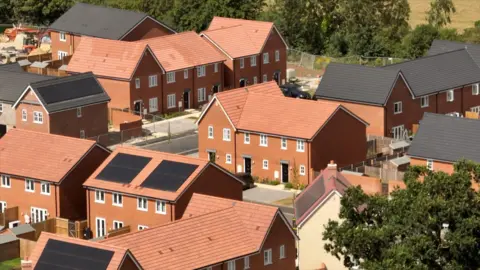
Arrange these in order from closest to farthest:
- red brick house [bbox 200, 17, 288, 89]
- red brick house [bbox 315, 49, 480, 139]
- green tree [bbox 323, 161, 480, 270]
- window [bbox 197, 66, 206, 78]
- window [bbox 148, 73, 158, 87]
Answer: green tree [bbox 323, 161, 480, 270], red brick house [bbox 315, 49, 480, 139], window [bbox 148, 73, 158, 87], window [bbox 197, 66, 206, 78], red brick house [bbox 200, 17, 288, 89]

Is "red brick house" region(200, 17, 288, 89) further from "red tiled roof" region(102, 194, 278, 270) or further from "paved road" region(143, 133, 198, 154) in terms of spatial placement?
"red tiled roof" region(102, 194, 278, 270)

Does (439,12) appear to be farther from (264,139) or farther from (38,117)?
(38,117)

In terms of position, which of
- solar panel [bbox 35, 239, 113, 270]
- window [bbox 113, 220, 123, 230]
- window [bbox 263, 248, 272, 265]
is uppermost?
solar panel [bbox 35, 239, 113, 270]

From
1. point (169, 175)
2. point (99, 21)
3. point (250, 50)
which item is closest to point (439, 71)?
point (250, 50)

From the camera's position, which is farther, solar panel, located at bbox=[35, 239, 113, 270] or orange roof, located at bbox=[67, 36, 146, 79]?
orange roof, located at bbox=[67, 36, 146, 79]

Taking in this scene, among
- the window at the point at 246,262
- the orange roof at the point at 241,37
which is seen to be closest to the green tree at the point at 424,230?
the window at the point at 246,262

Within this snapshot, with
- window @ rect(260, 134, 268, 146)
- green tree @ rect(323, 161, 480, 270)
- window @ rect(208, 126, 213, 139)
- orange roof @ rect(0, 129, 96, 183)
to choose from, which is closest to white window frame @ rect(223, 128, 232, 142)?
window @ rect(208, 126, 213, 139)
